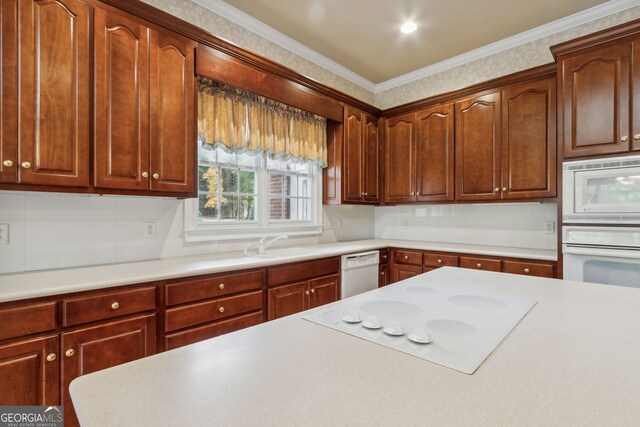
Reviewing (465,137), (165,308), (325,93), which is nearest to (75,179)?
(165,308)

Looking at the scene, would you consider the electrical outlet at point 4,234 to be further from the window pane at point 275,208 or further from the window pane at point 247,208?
the window pane at point 275,208

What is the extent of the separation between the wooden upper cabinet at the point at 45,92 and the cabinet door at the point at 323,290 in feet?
5.59

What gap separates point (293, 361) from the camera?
0.69 meters

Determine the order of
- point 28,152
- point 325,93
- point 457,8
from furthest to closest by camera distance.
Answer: point 325,93 → point 457,8 → point 28,152

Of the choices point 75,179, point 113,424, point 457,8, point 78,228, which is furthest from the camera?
point 457,8

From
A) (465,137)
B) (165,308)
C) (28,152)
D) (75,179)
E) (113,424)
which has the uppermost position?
(465,137)

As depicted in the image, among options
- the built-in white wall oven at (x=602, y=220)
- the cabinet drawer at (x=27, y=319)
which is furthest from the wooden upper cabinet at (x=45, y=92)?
the built-in white wall oven at (x=602, y=220)

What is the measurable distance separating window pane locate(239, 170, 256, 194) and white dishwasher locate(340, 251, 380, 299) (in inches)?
41.3

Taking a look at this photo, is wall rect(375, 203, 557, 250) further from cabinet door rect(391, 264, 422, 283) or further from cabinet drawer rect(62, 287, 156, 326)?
cabinet drawer rect(62, 287, 156, 326)

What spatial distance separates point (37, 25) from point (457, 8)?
2.79 m

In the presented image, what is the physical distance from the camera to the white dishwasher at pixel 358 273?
2.84 meters

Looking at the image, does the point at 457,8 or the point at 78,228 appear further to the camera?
the point at 457,8

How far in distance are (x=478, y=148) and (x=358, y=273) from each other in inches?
66.0

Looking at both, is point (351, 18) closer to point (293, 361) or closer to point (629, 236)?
point (629, 236)
